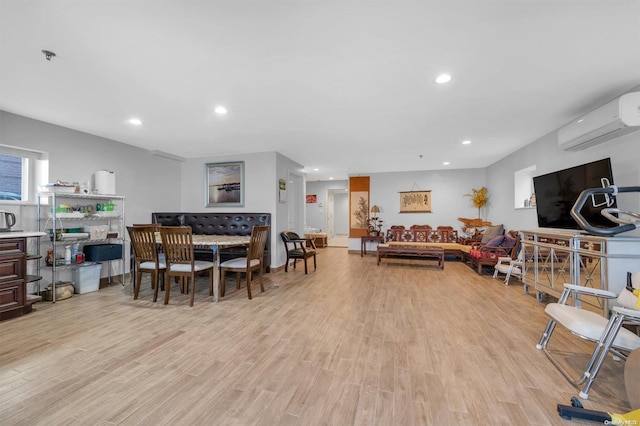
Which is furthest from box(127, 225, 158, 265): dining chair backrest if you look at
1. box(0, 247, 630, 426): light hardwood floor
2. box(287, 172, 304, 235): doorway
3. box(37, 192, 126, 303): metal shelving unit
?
box(287, 172, 304, 235): doorway

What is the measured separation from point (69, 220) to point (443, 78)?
5468mm

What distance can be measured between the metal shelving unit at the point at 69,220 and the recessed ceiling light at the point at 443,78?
486 centimetres

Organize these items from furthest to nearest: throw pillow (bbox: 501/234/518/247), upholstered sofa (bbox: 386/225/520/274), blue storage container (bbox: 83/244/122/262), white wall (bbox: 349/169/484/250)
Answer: white wall (bbox: 349/169/484/250) → upholstered sofa (bbox: 386/225/520/274) → throw pillow (bbox: 501/234/518/247) → blue storage container (bbox: 83/244/122/262)

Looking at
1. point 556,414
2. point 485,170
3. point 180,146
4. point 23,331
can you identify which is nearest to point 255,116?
point 180,146

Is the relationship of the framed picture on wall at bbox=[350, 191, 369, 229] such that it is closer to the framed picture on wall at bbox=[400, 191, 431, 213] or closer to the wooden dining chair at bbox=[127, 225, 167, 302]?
the framed picture on wall at bbox=[400, 191, 431, 213]

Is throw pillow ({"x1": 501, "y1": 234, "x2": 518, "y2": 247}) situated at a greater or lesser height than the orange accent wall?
lesser

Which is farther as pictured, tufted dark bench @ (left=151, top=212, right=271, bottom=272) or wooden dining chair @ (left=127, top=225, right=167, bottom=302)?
tufted dark bench @ (left=151, top=212, right=271, bottom=272)

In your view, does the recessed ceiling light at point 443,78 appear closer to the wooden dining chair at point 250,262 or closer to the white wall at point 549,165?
the white wall at point 549,165

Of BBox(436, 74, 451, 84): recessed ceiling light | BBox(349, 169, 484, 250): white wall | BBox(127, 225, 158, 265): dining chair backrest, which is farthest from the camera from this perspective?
BBox(349, 169, 484, 250): white wall

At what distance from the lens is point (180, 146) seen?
197 inches

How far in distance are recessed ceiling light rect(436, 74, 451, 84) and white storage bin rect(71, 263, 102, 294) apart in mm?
5269

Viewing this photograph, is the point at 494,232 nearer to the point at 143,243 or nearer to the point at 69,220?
the point at 143,243

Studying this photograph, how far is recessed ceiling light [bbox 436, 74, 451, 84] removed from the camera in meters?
2.44

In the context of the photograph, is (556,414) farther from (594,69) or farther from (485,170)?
(485,170)
